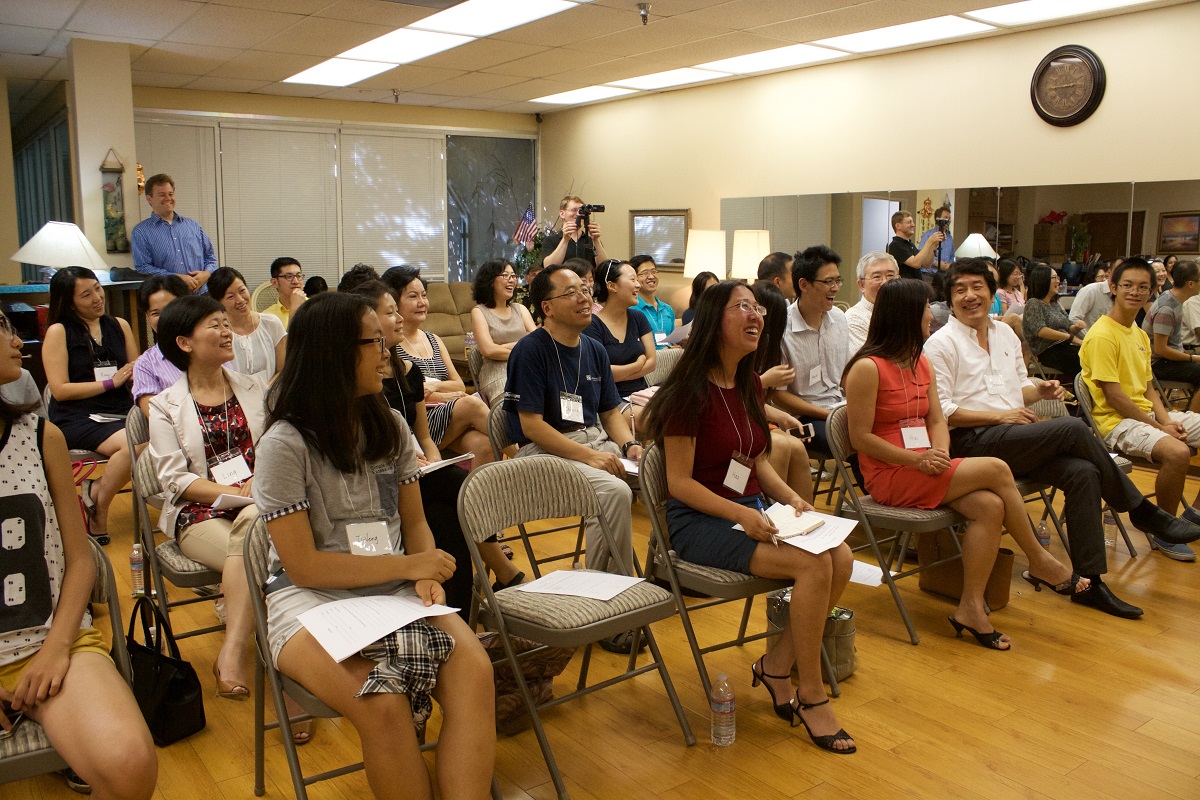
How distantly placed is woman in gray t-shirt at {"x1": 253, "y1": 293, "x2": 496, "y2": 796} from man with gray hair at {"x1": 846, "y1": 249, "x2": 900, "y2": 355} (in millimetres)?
3302

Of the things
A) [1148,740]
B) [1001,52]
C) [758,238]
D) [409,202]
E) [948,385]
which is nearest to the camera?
[1148,740]

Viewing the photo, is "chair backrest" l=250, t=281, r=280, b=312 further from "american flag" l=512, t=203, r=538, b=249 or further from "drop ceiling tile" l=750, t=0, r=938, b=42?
"drop ceiling tile" l=750, t=0, r=938, b=42

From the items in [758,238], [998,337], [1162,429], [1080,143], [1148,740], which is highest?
[1080,143]

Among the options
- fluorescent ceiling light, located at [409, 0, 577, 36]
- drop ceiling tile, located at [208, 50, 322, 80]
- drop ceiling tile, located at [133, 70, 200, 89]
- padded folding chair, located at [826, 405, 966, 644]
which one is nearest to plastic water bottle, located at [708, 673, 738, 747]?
padded folding chair, located at [826, 405, 966, 644]

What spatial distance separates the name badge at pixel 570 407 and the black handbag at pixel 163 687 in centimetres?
165

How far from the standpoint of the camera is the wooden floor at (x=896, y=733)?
263 cm

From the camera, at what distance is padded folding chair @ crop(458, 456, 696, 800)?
2518 millimetres

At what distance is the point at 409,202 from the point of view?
11.9 meters

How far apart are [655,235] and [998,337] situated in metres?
6.80

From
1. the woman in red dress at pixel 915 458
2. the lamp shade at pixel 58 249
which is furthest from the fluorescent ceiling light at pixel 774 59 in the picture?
the lamp shade at pixel 58 249

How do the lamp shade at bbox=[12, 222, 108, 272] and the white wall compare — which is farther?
the lamp shade at bbox=[12, 222, 108, 272]

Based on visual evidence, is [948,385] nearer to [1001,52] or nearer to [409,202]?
[1001,52]

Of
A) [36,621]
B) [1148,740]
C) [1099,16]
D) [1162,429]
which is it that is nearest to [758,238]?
[1099,16]

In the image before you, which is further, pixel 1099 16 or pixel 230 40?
pixel 230 40
